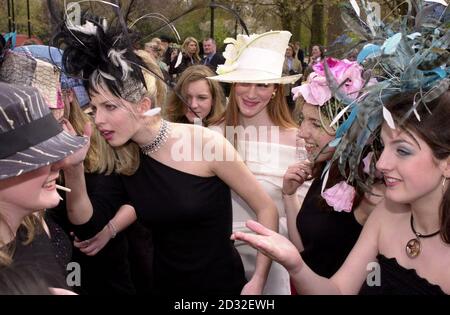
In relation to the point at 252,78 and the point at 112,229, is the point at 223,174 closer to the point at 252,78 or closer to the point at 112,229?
the point at 112,229

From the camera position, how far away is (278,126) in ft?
12.2

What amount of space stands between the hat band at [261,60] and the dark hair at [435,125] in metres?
1.80

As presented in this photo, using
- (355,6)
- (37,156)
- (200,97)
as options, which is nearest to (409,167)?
(355,6)

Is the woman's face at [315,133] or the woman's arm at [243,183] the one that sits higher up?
the woman's face at [315,133]

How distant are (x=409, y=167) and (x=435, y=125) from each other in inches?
6.9

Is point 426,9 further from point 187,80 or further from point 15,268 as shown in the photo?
point 187,80

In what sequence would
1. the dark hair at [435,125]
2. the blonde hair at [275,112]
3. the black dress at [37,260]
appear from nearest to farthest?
the black dress at [37,260] < the dark hair at [435,125] < the blonde hair at [275,112]

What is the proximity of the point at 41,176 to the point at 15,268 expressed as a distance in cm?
34

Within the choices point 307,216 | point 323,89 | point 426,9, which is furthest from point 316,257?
point 426,9

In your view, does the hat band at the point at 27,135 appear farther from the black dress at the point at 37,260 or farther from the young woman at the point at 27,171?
the black dress at the point at 37,260

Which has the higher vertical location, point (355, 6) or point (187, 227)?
point (355, 6)

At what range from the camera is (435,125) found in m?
1.80

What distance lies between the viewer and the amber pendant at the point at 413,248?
1948 millimetres

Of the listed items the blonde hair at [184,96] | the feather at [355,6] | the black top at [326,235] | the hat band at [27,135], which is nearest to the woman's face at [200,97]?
the blonde hair at [184,96]
